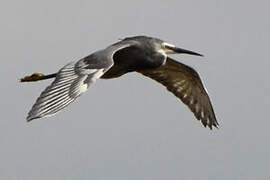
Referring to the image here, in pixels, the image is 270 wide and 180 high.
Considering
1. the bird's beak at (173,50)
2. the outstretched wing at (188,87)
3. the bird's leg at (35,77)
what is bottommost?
the outstretched wing at (188,87)

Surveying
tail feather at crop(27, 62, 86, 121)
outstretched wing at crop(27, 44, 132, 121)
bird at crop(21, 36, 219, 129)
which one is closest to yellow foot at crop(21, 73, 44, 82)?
bird at crop(21, 36, 219, 129)

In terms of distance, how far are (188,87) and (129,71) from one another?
2511 millimetres

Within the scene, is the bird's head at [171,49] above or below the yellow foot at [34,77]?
above

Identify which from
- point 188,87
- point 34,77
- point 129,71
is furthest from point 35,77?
point 188,87

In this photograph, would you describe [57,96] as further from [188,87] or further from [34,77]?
[188,87]

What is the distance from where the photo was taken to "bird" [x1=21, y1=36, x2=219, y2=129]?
1978cm

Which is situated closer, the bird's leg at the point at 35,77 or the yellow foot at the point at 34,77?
the bird's leg at the point at 35,77

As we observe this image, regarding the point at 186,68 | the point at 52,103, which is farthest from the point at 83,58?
the point at 186,68

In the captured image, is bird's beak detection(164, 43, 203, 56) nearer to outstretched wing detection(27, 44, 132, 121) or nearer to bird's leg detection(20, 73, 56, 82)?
bird's leg detection(20, 73, 56, 82)

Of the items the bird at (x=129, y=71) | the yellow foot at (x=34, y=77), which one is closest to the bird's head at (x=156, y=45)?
the bird at (x=129, y=71)

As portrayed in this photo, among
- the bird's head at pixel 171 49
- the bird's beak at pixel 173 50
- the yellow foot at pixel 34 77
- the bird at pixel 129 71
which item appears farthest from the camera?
the yellow foot at pixel 34 77

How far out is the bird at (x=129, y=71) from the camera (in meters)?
19.8

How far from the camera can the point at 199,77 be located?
25.7m

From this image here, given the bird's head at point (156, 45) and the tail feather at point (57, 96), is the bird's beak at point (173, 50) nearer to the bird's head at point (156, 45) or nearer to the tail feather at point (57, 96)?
the bird's head at point (156, 45)
